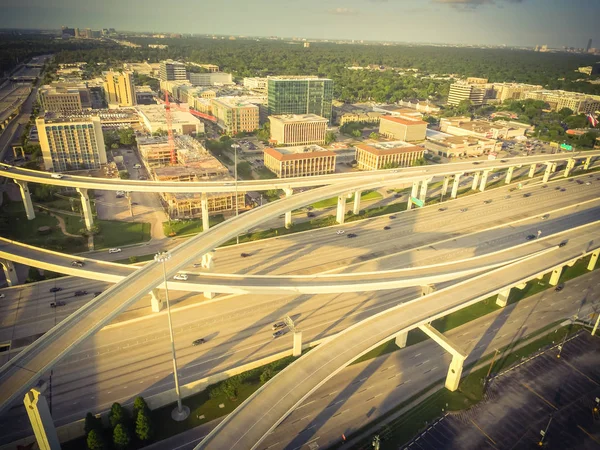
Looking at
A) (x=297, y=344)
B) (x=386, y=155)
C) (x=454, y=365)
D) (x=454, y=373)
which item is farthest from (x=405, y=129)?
(x=297, y=344)

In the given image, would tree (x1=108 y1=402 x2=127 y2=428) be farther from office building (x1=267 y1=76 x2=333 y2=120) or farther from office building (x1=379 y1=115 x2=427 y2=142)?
office building (x1=267 y1=76 x2=333 y2=120)

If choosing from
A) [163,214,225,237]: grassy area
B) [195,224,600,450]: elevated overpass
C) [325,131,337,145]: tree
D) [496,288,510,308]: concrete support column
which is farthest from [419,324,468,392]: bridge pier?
[325,131,337,145]: tree

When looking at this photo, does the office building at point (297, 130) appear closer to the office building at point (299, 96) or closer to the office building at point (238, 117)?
the office building at point (238, 117)

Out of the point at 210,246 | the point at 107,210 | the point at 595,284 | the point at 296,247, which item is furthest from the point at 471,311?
the point at 107,210

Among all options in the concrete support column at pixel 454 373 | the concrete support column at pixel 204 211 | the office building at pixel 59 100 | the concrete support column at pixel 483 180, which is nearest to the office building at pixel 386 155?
the concrete support column at pixel 483 180

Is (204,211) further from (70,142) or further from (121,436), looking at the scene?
(70,142)

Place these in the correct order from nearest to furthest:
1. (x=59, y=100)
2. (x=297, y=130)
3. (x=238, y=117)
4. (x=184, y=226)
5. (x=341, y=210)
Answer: (x=184, y=226) → (x=341, y=210) → (x=297, y=130) → (x=238, y=117) → (x=59, y=100)

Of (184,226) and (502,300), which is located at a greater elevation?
(502,300)

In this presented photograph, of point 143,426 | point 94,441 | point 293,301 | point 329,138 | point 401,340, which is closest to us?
point 94,441
